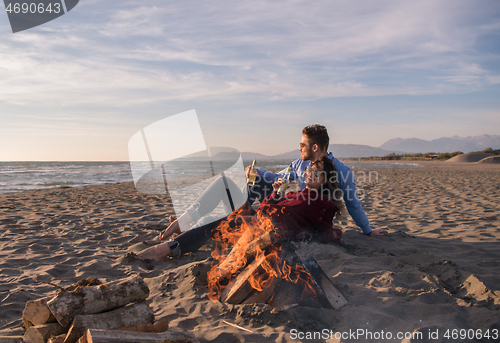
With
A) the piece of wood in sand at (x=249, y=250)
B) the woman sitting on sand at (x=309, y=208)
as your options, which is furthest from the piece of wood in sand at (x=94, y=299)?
the woman sitting on sand at (x=309, y=208)

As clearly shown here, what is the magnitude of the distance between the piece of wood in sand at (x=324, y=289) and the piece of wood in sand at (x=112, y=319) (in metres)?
1.29

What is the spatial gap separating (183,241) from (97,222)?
3153 mm

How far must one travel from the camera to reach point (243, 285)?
2.40 m

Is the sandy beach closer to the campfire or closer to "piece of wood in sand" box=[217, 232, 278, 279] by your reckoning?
the campfire

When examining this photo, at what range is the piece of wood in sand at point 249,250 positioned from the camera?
2.43 m

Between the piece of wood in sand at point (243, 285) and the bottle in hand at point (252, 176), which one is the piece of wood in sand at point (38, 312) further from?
the bottle in hand at point (252, 176)

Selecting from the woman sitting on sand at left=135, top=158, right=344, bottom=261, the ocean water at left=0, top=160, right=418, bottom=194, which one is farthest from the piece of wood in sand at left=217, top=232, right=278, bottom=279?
the ocean water at left=0, top=160, right=418, bottom=194

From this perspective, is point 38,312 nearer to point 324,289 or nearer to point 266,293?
point 266,293

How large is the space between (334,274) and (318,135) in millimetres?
1613

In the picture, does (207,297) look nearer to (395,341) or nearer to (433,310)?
(395,341)

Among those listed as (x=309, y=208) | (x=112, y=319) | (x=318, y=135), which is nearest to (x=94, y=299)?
(x=112, y=319)

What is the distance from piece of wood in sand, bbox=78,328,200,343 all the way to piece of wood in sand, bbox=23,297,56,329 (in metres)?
0.41

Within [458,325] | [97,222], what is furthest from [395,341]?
[97,222]

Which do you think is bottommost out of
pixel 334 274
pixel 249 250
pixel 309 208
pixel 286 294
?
pixel 334 274
